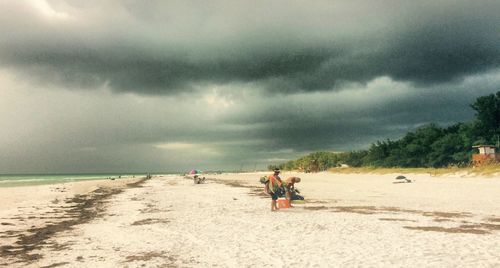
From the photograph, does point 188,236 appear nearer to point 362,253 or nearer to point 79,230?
point 79,230

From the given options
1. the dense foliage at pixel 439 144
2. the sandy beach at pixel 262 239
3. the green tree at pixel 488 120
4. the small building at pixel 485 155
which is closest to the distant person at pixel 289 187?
the sandy beach at pixel 262 239

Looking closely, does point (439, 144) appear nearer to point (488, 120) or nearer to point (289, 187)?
point (488, 120)

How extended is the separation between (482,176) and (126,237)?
132 ft

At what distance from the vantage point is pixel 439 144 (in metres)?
64.4

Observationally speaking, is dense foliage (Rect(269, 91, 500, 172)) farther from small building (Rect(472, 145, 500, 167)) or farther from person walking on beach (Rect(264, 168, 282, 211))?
person walking on beach (Rect(264, 168, 282, 211))

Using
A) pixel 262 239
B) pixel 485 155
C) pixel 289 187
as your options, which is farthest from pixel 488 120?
pixel 262 239

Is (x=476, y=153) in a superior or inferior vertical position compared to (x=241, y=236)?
superior

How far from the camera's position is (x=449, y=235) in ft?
37.7

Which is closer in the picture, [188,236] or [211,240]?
[211,240]

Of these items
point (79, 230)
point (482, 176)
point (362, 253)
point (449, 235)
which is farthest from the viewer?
point (482, 176)

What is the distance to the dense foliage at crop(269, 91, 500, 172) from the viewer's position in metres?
56.8

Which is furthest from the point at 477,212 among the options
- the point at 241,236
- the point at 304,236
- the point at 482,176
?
the point at 482,176

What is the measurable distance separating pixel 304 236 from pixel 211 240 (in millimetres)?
2975

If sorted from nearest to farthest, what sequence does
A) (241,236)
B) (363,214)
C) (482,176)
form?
(241,236) < (363,214) < (482,176)
